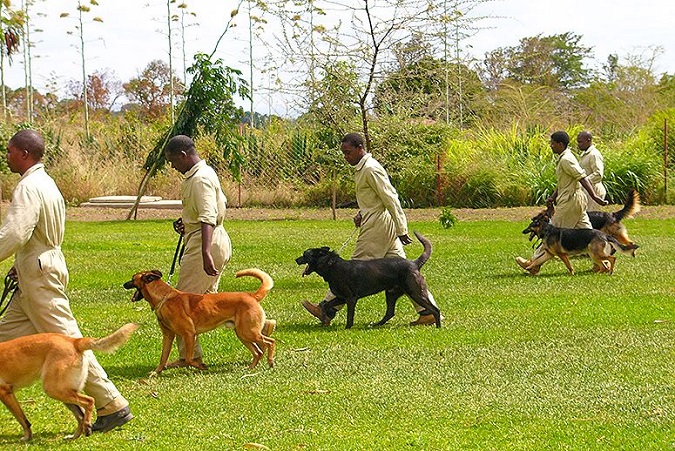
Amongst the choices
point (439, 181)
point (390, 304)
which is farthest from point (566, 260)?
point (439, 181)

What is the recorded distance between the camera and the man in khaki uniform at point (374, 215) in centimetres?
1187

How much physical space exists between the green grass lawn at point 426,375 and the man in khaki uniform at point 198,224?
32.3 inches

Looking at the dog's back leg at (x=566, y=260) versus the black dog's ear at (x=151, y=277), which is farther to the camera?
the dog's back leg at (x=566, y=260)

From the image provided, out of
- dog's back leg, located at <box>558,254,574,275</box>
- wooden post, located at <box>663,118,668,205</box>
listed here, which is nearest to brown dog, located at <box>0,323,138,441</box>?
dog's back leg, located at <box>558,254,574,275</box>

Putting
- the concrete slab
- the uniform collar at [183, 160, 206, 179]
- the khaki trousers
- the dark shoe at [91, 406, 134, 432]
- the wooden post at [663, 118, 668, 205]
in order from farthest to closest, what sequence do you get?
the concrete slab < the wooden post at [663, 118, 668, 205] < the khaki trousers < the uniform collar at [183, 160, 206, 179] < the dark shoe at [91, 406, 134, 432]

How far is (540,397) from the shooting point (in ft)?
27.6

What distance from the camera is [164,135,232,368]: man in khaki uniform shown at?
31.3 feet

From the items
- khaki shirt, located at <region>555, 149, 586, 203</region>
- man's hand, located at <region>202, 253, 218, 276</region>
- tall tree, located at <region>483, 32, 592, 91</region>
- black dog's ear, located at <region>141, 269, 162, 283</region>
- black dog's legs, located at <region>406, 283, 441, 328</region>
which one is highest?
tall tree, located at <region>483, 32, 592, 91</region>

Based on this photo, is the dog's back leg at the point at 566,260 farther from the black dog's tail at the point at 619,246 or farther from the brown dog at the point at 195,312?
the brown dog at the point at 195,312

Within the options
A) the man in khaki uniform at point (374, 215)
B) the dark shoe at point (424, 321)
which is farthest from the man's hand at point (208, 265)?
the dark shoe at point (424, 321)

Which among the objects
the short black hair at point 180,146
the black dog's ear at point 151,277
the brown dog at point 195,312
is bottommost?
the brown dog at point 195,312

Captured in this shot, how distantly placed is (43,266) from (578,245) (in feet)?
35.2

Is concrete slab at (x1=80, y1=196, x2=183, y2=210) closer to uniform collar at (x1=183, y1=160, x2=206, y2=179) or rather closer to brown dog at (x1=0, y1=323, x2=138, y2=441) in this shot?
uniform collar at (x1=183, y1=160, x2=206, y2=179)

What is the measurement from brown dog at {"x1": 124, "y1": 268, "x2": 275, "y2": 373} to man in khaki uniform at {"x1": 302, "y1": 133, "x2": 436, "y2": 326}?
2.53 m
